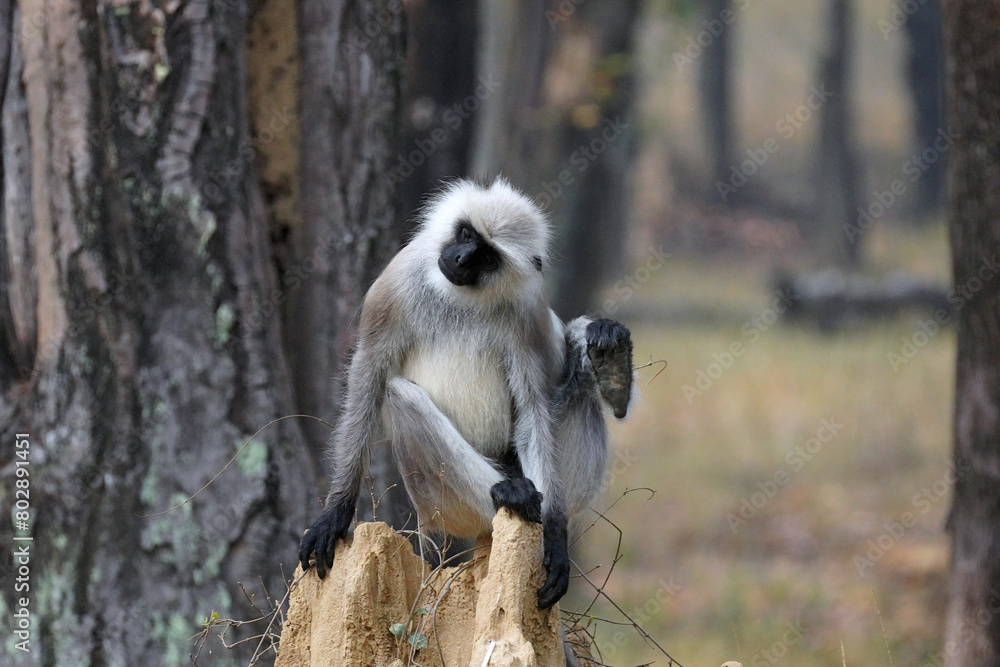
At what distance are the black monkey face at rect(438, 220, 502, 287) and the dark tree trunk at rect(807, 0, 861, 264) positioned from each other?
13183mm

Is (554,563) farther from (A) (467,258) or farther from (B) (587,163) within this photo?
(B) (587,163)

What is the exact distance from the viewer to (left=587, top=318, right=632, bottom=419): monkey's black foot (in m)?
3.75

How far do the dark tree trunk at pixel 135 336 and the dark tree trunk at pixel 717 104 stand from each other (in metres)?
16.4

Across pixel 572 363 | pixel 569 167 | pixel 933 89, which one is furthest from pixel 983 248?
pixel 933 89

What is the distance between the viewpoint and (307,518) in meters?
4.77

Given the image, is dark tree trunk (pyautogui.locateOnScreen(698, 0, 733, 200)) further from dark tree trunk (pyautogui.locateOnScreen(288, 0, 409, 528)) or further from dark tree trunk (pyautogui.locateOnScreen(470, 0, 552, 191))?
dark tree trunk (pyautogui.locateOnScreen(288, 0, 409, 528))

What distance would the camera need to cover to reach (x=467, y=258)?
3684 mm

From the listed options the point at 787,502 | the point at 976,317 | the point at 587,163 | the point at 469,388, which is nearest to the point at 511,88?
the point at 587,163

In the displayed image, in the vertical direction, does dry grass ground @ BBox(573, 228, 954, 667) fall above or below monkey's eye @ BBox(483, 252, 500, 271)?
below

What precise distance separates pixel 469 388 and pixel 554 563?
776 millimetres

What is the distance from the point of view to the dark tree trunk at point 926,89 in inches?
675

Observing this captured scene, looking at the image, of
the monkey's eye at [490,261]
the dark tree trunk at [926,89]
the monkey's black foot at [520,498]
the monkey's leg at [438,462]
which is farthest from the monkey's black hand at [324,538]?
the dark tree trunk at [926,89]

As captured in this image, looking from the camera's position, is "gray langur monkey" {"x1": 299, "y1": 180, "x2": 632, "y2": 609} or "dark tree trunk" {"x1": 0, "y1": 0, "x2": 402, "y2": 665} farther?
"dark tree trunk" {"x1": 0, "y1": 0, "x2": 402, "y2": 665}

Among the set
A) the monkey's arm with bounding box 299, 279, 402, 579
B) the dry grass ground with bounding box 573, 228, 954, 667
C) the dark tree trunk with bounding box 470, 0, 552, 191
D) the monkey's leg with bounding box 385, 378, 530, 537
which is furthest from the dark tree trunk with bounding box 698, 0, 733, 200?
the monkey's leg with bounding box 385, 378, 530, 537
